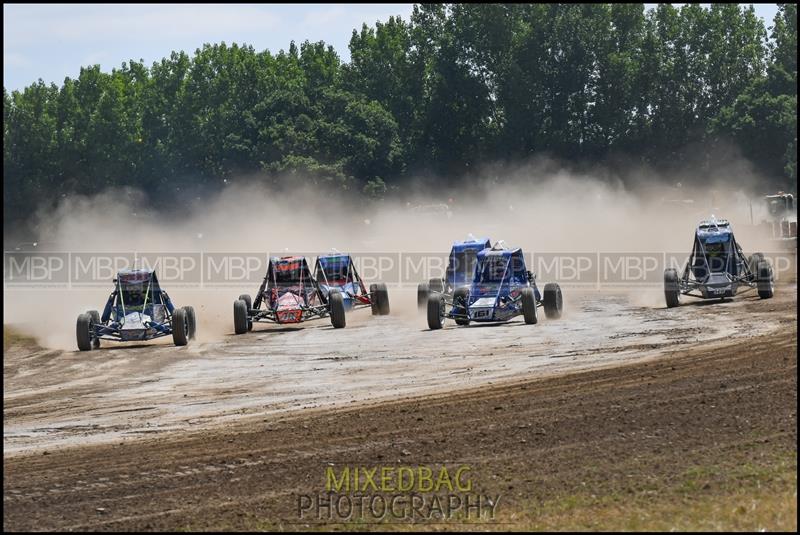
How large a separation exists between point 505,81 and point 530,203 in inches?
466

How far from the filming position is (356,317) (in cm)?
3073

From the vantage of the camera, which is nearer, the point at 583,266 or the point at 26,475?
the point at 26,475

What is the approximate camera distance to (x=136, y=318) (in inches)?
1038

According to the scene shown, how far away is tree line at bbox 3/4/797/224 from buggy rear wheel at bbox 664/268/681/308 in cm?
4328

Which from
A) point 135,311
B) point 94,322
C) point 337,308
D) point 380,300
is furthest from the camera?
point 380,300

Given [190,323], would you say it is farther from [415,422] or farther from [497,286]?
[415,422]

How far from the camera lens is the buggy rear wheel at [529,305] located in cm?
2538

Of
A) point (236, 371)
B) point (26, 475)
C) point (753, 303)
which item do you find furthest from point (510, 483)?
point (753, 303)

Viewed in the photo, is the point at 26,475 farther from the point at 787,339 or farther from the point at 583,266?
the point at 583,266

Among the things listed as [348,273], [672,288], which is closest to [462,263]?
[348,273]

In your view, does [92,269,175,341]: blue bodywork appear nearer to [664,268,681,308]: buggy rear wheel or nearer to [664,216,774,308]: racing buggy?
[664,268,681,308]: buggy rear wheel

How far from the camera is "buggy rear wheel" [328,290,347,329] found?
2761 centimetres

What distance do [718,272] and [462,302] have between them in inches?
247

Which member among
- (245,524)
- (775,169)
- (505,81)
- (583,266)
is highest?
(505,81)
